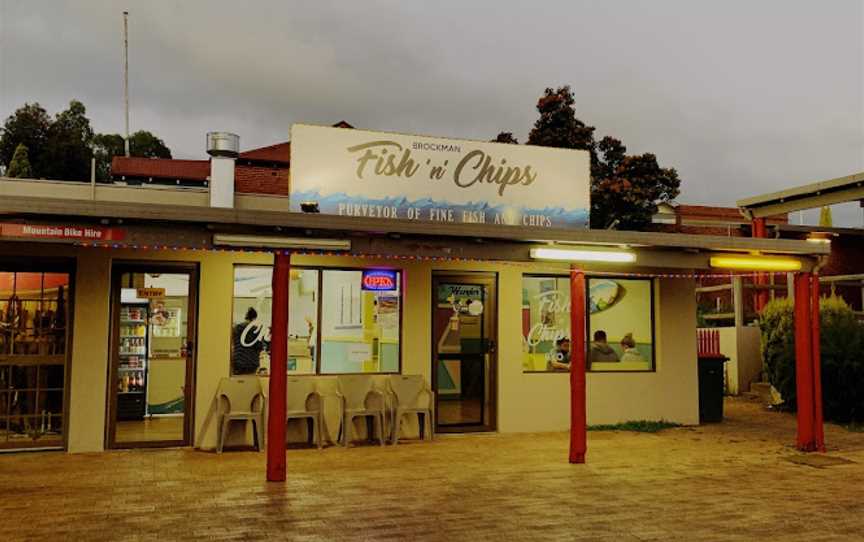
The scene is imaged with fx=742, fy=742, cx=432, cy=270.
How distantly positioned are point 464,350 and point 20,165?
1295 inches

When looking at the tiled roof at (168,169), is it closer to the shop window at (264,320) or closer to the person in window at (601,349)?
the shop window at (264,320)

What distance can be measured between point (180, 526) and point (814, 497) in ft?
17.3

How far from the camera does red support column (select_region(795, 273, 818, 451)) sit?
28.7ft

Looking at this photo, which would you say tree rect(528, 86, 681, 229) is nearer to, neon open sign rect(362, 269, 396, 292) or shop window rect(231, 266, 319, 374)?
neon open sign rect(362, 269, 396, 292)

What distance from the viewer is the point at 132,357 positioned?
870cm

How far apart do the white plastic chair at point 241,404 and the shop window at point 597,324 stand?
12.0 feet

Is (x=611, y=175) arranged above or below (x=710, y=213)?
above

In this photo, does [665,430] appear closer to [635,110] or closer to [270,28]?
[270,28]

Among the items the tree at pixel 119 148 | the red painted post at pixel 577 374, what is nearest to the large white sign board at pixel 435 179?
the red painted post at pixel 577 374

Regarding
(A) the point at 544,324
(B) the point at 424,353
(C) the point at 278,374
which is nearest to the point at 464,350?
(B) the point at 424,353

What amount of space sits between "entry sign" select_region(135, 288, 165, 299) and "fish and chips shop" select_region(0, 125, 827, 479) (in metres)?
0.02

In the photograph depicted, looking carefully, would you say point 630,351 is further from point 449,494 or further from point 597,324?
point 449,494

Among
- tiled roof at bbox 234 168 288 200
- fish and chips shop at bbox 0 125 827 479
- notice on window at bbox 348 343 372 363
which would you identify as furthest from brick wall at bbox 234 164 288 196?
notice on window at bbox 348 343 372 363

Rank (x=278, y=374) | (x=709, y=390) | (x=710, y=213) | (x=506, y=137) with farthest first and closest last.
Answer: (x=710, y=213) → (x=506, y=137) → (x=709, y=390) → (x=278, y=374)
